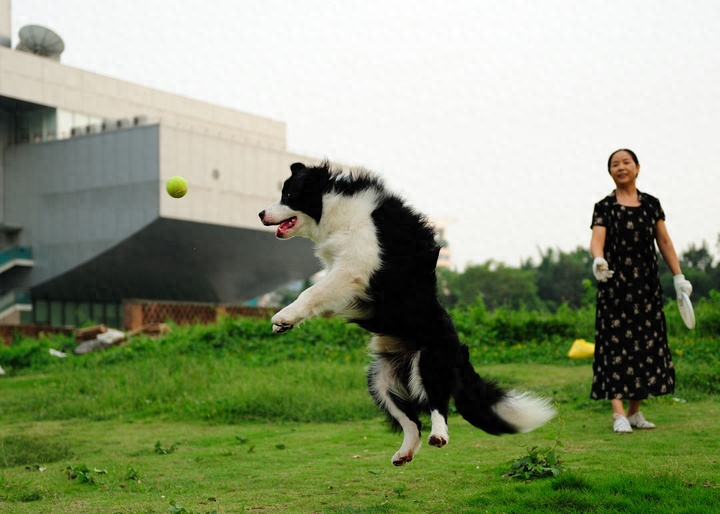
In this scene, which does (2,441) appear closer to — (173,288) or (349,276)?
(349,276)

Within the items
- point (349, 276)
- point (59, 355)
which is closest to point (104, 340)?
point (59, 355)

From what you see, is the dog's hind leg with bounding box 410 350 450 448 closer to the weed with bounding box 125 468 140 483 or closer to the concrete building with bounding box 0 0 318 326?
the weed with bounding box 125 468 140 483

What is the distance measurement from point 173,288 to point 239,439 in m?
27.7

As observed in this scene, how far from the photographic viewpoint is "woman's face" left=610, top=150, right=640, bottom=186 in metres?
6.44

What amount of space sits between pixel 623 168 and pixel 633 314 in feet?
4.07

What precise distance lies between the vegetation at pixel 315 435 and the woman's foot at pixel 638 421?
A: 162 millimetres

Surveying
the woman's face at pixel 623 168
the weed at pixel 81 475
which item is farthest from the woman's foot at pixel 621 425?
the weed at pixel 81 475

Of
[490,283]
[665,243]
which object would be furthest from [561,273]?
[665,243]

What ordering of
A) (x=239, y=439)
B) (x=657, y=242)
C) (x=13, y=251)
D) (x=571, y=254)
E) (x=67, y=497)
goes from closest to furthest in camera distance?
(x=67, y=497) < (x=657, y=242) < (x=239, y=439) < (x=13, y=251) < (x=571, y=254)

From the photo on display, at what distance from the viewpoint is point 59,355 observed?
15.7 m

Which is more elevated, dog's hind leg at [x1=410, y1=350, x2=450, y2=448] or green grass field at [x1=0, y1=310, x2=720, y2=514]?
dog's hind leg at [x1=410, y1=350, x2=450, y2=448]

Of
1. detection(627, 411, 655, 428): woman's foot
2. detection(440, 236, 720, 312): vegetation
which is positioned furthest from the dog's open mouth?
detection(440, 236, 720, 312): vegetation

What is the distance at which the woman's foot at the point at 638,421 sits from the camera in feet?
21.1

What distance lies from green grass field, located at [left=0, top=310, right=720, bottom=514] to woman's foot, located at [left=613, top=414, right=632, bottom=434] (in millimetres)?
105
